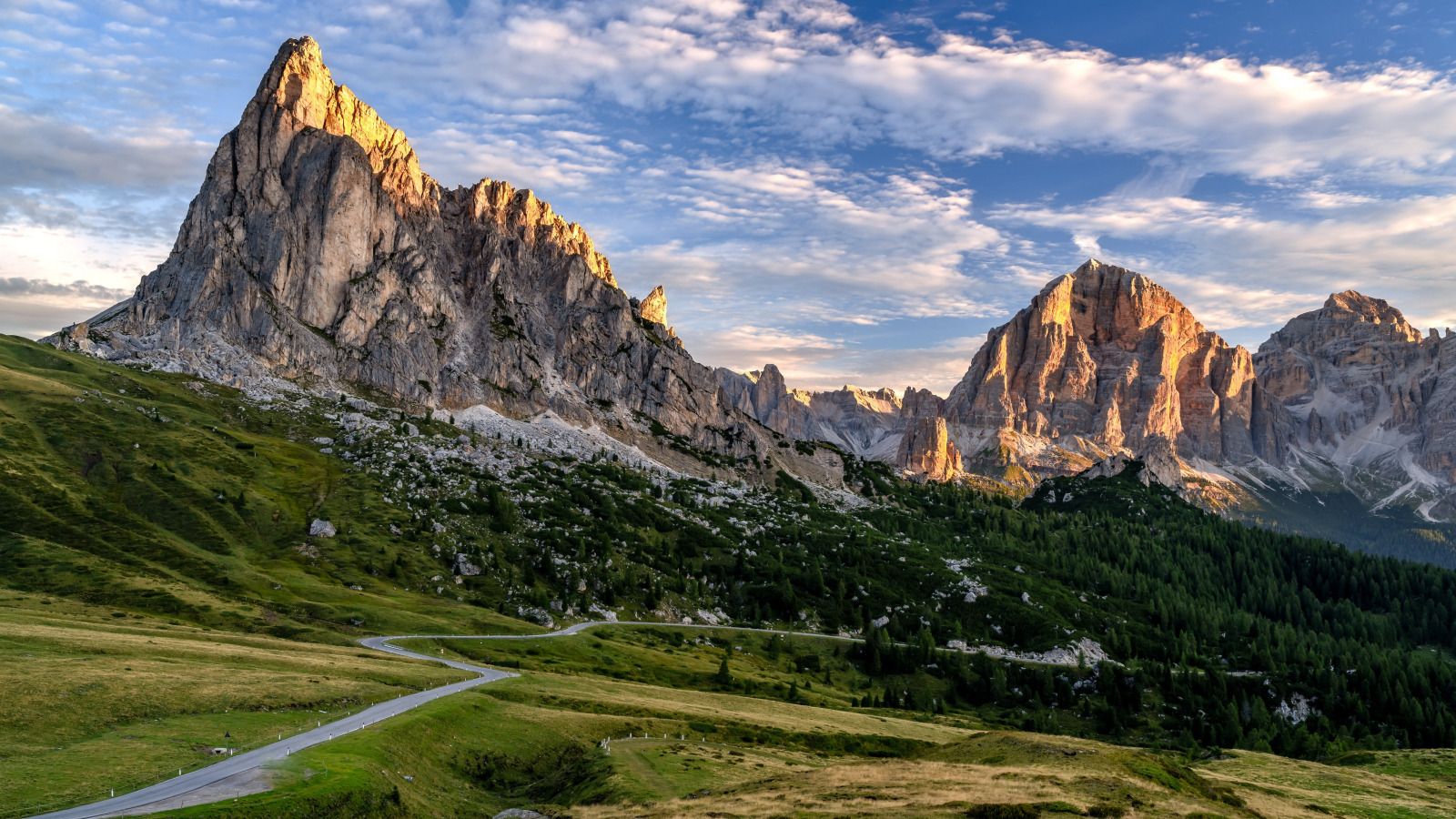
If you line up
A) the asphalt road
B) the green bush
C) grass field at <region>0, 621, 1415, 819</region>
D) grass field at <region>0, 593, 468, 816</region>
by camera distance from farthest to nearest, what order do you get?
grass field at <region>0, 621, 1415, 819</region> < grass field at <region>0, 593, 468, 816</region> < the green bush < the asphalt road

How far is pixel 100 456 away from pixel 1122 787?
23310 centimetres

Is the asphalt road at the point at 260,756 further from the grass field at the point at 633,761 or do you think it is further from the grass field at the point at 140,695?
the grass field at the point at 633,761

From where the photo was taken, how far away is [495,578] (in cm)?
19788

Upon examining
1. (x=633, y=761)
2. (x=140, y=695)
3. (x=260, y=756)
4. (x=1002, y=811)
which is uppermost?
(x=1002, y=811)

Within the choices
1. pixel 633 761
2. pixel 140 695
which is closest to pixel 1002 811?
Result: pixel 633 761

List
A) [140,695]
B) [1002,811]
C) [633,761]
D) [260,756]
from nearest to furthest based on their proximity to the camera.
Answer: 1. [1002,811]
2. [260,756]
3. [140,695]
4. [633,761]

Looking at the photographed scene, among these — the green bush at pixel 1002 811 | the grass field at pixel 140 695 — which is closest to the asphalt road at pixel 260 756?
the grass field at pixel 140 695

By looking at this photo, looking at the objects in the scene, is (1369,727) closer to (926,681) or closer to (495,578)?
(926,681)

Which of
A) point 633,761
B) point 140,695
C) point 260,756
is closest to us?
point 260,756

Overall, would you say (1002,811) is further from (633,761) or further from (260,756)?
(260,756)

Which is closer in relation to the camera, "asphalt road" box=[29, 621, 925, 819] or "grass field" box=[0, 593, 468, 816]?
"asphalt road" box=[29, 621, 925, 819]

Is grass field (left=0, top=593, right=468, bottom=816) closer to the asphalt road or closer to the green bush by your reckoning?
the asphalt road

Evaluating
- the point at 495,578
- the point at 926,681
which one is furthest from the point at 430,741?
the point at 926,681

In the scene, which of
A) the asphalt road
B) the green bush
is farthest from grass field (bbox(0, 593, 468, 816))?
the green bush
